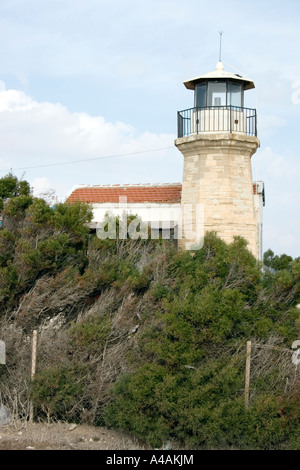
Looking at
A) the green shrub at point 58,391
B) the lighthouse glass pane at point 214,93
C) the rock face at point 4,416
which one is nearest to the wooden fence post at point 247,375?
the green shrub at point 58,391

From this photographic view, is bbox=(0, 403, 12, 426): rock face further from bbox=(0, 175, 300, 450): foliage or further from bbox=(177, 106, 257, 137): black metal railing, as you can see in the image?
bbox=(177, 106, 257, 137): black metal railing


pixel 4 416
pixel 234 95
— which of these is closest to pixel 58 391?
pixel 4 416

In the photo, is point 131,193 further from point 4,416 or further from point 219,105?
point 4,416

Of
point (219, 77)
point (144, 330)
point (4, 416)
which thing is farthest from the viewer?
point (219, 77)

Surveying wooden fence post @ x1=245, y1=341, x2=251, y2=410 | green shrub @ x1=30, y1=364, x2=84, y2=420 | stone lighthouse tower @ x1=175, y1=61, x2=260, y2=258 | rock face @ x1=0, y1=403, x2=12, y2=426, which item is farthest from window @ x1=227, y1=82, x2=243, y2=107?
rock face @ x1=0, y1=403, x2=12, y2=426

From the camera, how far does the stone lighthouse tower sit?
17.7 metres

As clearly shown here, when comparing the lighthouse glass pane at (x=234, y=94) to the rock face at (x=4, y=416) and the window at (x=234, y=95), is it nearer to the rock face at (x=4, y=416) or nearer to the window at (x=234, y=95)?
the window at (x=234, y=95)

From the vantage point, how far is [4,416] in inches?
558

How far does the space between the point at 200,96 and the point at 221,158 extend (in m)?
1.71
